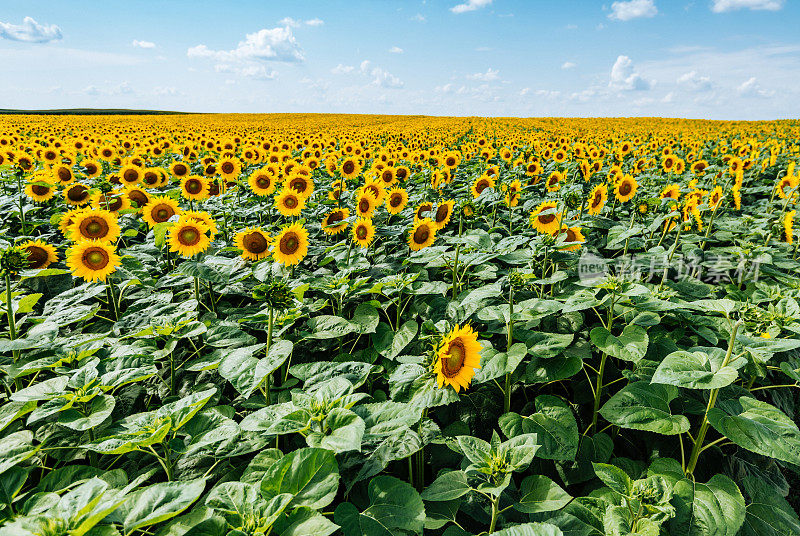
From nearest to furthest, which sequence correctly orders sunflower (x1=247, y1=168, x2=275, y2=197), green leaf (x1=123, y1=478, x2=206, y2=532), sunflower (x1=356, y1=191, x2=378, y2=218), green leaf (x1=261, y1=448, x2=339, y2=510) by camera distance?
1. green leaf (x1=123, y1=478, x2=206, y2=532)
2. green leaf (x1=261, y1=448, x2=339, y2=510)
3. sunflower (x1=356, y1=191, x2=378, y2=218)
4. sunflower (x1=247, y1=168, x2=275, y2=197)

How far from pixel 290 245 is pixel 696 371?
2.84 m

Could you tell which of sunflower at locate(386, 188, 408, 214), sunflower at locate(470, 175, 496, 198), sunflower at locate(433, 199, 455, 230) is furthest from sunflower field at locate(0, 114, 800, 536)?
sunflower at locate(470, 175, 496, 198)

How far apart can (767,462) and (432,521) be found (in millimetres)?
1896

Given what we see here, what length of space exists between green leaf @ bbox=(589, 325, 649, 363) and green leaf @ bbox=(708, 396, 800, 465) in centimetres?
39

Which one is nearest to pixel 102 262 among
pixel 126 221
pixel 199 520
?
→ pixel 126 221

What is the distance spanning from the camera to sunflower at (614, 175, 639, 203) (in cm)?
539

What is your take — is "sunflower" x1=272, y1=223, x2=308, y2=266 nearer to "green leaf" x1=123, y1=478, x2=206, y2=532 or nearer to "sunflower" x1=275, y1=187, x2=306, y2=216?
"sunflower" x1=275, y1=187, x2=306, y2=216

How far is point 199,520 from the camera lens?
1.47 metres

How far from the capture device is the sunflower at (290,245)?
354 centimetres

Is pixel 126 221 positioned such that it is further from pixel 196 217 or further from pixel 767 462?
pixel 767 462

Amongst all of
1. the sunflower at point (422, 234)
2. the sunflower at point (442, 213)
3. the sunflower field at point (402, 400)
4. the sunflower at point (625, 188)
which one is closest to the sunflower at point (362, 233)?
the sunflower field at point (402, 400)

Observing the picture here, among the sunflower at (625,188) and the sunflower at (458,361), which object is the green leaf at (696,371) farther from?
the sunflower at (625,188)

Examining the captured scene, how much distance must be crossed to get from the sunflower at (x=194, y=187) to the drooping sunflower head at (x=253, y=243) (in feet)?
6.96

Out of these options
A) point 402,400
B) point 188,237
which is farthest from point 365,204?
point 402,400
